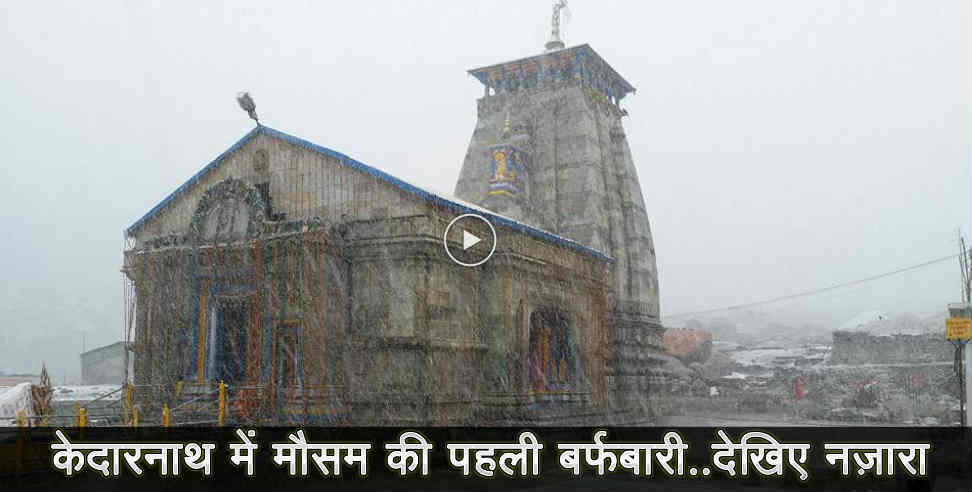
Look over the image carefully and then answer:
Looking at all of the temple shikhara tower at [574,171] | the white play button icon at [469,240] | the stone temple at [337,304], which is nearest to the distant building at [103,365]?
the temple shikhara tower at [574,171]

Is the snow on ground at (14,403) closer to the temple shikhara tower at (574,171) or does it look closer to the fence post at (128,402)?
the fence post at (128,402)

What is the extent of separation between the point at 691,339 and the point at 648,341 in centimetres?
2245

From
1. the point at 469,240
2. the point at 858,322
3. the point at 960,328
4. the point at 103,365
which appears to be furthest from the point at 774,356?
the point at 103,365

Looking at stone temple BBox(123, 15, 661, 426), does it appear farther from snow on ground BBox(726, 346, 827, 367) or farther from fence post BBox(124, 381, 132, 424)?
Answer: snow on ground BBox(726, 346, 827, 367)

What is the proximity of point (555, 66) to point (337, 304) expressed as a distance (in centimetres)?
2274

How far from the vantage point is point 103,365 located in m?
70.2

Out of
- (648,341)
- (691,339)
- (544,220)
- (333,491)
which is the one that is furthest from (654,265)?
(333,491)

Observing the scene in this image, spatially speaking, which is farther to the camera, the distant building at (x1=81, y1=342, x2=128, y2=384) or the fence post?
the distant building at (x1=81, y1=342, x2=128, y2=384)

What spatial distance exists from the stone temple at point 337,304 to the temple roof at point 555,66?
14233 mm

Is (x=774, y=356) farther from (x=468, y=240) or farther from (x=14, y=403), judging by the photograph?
(x=14, y=403)

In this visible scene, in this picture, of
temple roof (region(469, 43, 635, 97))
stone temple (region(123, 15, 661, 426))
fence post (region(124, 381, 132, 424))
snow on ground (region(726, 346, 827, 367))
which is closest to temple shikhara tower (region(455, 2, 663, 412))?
temple roof (region(469, 43, 635, 97))

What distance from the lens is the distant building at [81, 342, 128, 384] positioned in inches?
2704

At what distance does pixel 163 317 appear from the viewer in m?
23.5

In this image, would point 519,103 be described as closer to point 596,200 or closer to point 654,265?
point 596,200
